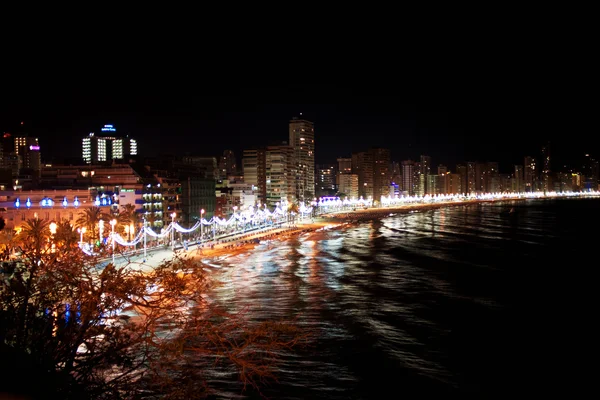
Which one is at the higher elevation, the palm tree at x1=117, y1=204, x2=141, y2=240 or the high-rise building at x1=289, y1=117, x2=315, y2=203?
the high-rise building at x1=289, y1=117, x2=315, y2=203

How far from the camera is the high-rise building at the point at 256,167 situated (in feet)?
441

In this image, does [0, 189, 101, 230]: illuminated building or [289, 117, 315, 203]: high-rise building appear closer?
[0, 189, 101, 230]: illuminated building

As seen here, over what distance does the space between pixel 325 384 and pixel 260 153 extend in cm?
12036

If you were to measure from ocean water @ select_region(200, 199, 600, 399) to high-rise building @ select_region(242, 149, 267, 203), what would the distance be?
82.1 m

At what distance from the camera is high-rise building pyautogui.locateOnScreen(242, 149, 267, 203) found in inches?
5295

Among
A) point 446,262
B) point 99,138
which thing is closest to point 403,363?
point 446,262

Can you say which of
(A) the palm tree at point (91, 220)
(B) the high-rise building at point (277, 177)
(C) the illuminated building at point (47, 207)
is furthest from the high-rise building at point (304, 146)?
(A) the palm tree at point (91, 220)

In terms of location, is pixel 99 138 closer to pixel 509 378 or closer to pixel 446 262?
pixel 446 262

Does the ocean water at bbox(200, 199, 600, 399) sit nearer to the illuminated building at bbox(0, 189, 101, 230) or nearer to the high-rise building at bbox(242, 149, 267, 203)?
the illuminated building at bbox(0, 189, 101, 230)

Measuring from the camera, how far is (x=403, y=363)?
738 inches

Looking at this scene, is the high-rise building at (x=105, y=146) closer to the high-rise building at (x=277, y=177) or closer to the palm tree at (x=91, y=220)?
the high-rise building at (x=277, y=177)

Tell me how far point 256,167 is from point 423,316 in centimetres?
11255

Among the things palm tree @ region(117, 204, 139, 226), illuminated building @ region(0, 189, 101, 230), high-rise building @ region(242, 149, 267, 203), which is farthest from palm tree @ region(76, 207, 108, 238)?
high-rise building @ region(242, 149, 267, 203)

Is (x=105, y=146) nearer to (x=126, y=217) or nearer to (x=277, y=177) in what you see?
(x=277, y=177)
